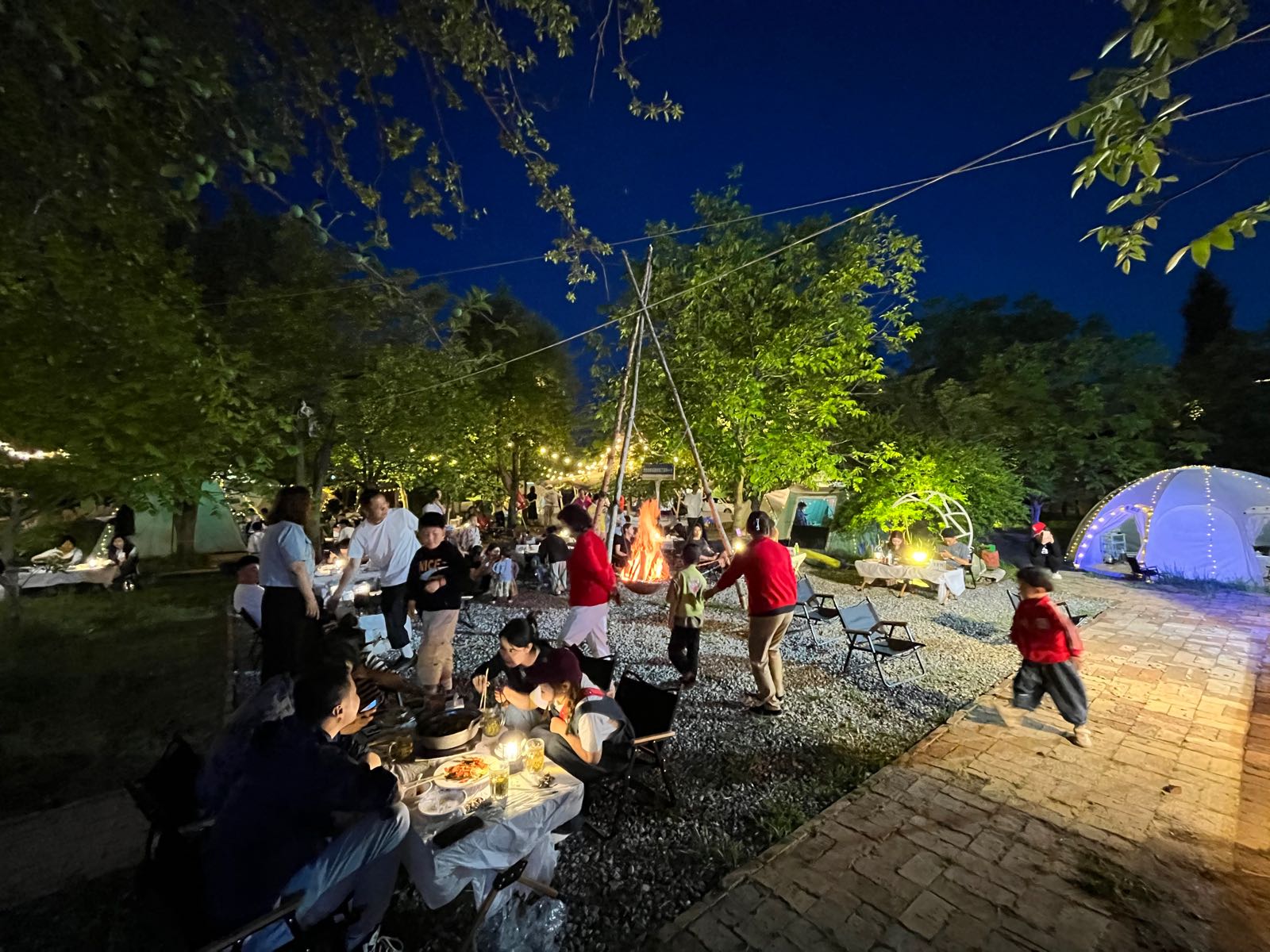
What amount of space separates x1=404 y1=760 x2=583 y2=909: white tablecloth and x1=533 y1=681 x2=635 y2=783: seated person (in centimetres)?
38

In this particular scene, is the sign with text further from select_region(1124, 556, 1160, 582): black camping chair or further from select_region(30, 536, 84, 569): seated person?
select_region(1124, 556, 1160, 582): black camping chair

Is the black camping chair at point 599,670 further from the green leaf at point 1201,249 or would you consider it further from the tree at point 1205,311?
the tree at point 1205,311

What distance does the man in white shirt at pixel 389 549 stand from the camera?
6172mm

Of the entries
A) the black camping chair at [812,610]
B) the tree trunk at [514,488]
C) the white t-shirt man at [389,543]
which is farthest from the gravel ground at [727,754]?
the tree trunk at [514,488]

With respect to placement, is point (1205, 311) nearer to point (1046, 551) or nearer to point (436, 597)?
point (1046, 551)

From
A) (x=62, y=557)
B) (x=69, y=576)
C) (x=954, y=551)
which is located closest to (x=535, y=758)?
(x=954, y=551)

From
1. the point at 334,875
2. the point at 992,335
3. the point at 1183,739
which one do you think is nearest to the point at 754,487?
the point at 1183,739

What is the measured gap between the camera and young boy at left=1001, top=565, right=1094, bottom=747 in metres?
5.22

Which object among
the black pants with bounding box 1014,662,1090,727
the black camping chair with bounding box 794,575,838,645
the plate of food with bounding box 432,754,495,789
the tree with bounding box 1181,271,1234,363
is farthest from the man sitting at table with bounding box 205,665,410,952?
the tree with bounding box 1181,271,1234,363

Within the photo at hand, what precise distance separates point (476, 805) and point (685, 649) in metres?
4.01

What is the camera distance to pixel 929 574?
1143cm

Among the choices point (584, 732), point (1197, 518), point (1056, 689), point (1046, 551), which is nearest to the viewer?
point (584, 732)

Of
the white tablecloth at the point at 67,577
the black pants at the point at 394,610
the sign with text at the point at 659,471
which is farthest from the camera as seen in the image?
the sign with text at the point at 659,471

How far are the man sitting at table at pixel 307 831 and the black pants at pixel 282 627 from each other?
9.64 ft
